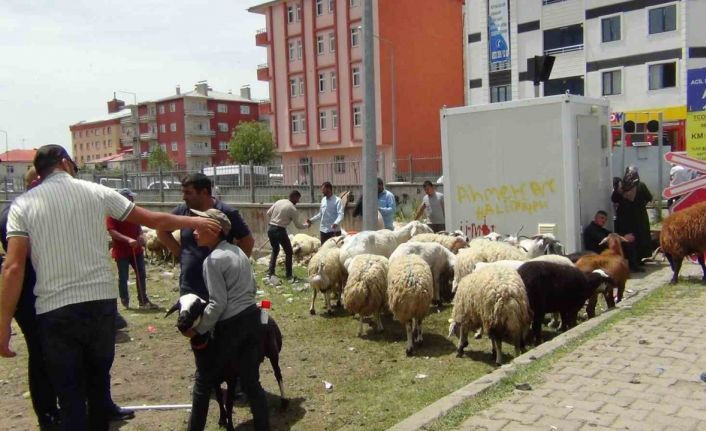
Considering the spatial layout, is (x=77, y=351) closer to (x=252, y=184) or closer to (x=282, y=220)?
(x=282, y=220)

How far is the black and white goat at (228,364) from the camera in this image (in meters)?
4.25

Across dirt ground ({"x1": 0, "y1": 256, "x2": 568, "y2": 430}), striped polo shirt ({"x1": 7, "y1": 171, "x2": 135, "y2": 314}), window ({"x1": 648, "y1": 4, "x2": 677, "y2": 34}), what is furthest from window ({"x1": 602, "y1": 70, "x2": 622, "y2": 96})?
striped polo shirt ({"x1": 7, "y1": 171, "x2": 135, "y2": 314})

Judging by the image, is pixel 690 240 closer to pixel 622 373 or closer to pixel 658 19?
pixel 622 373

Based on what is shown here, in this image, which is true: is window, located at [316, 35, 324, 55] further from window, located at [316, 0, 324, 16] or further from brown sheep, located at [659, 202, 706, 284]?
brown sheep, located at [659, 202, 706, 284]

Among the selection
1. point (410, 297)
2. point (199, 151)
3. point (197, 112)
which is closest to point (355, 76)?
point (410, 297)

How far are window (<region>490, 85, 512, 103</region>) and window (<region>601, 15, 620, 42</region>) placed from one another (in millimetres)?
6262

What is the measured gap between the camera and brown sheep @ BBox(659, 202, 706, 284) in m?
9.13

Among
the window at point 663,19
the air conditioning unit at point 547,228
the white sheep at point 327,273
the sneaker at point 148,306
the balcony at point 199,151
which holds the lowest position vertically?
the sneaker at point 148,306

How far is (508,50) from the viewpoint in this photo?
38.6m

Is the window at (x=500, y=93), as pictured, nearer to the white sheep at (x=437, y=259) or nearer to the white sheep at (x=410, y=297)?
the white sheep at (x=437, y=259)

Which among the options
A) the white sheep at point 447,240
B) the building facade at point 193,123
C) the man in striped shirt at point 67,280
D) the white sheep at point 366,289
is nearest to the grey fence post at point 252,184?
the white sheep at point 447,240

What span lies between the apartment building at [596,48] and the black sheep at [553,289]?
21.0 m

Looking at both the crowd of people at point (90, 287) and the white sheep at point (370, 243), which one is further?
the white sheep at point (370, 243)

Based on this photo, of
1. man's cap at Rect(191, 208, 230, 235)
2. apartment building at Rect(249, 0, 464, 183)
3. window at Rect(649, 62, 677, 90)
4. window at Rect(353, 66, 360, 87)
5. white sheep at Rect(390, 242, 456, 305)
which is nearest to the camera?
man's cap at Rect(191, 208, 230, 235)
